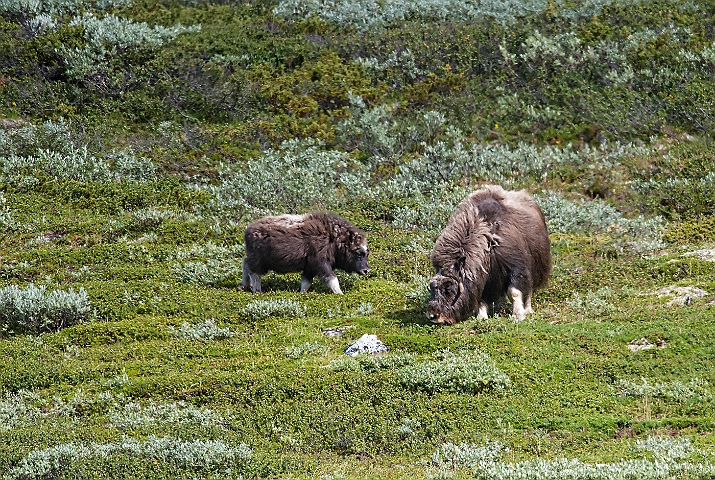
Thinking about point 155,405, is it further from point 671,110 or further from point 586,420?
point 671,110

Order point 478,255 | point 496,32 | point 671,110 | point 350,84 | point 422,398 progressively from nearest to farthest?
point 422,398
point 478,255
point 671,110
point 350,84
point 496,32

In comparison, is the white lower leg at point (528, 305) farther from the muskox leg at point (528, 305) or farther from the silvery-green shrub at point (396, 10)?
the silvery-green shrub at point (396, 10)

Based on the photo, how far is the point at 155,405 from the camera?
40.2 feet

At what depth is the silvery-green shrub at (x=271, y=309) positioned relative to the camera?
16.4m

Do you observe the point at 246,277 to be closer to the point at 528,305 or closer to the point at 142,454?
the point at 528,305

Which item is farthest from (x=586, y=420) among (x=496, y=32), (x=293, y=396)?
(x=496, y=32)

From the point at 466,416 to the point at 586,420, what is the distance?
4.69 ft

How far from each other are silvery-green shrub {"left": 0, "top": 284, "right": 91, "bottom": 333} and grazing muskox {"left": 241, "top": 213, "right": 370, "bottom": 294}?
131 inches

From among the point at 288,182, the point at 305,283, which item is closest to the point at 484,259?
the point at 305,283

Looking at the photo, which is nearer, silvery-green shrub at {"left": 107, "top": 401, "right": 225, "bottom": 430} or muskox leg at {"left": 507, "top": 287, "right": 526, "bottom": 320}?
silvery-green shrub at {"left": 107, "top": 401, "right": 225, "bottom": 430}

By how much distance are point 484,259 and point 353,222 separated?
768 centimetres

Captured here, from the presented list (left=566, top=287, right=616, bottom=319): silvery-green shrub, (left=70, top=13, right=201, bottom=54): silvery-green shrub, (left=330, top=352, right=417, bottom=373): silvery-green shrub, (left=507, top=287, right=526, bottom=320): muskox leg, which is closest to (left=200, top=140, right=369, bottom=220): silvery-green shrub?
(left=70, top=13, right=201, bottom=54): silvery-green shrub

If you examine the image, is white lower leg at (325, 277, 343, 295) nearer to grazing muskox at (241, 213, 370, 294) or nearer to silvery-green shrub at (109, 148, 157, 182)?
grazing muskox at (241, 213, 370, 294)

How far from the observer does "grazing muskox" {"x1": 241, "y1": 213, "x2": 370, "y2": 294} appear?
17891mm
